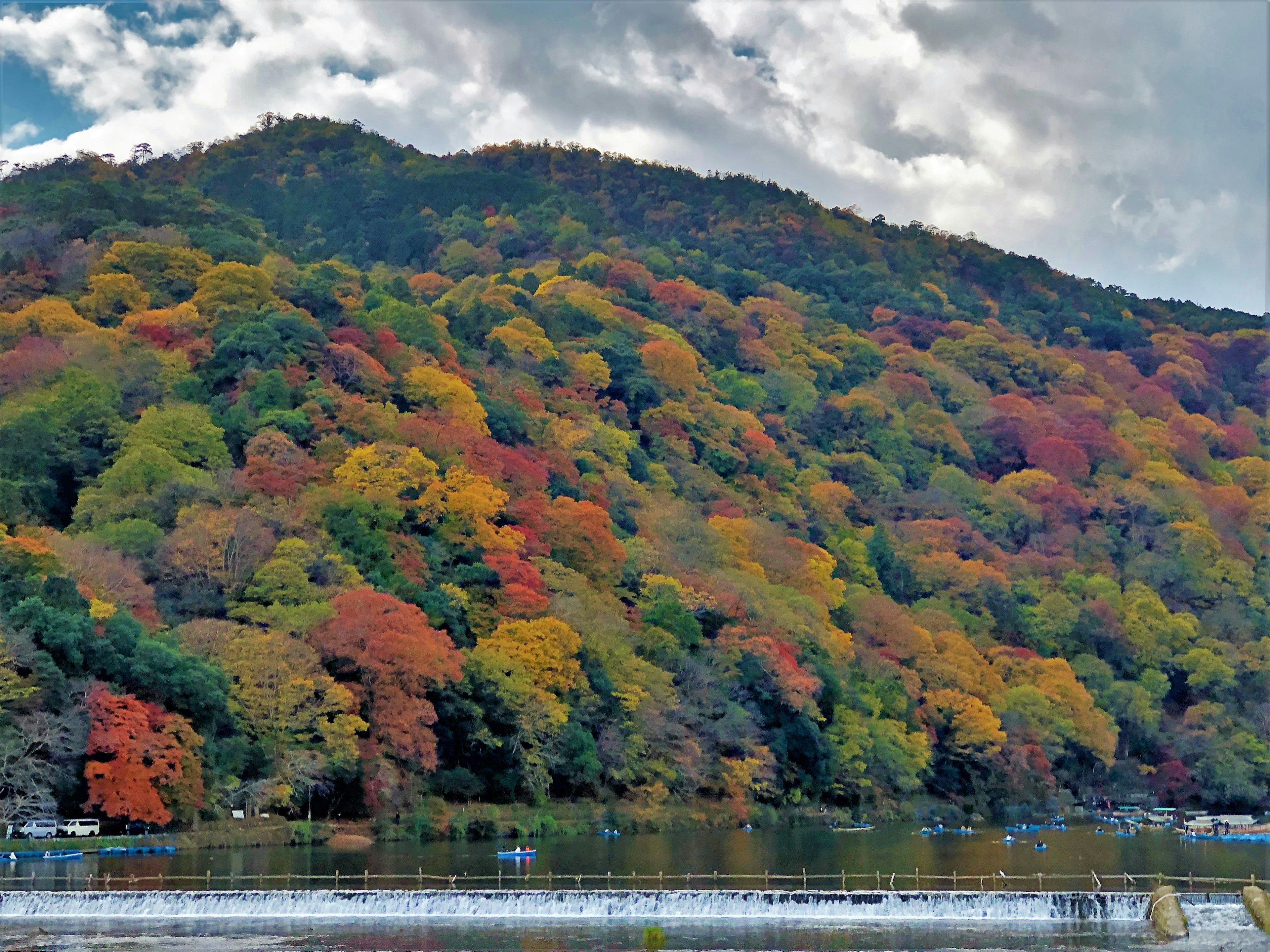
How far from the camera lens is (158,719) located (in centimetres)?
4700

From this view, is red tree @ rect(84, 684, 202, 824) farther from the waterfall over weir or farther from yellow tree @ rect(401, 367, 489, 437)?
yellow tree @ rect(401, 367, 489, 437)

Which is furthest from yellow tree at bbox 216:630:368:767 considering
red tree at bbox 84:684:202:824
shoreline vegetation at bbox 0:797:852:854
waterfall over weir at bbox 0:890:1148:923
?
waterfall over weir at bbox 0:890:1148:923

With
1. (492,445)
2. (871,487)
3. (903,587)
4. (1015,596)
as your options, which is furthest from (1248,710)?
(492,445)

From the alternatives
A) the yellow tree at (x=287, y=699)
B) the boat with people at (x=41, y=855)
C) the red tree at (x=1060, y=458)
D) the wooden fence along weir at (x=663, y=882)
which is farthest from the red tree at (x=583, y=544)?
the red tree at (x=1060, y=458)

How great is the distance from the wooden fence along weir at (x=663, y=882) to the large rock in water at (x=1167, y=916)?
72.7 inches

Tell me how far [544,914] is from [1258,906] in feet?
57.4

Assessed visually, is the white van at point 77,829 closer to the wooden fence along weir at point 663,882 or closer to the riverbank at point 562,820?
the wooden fence along weir at point 663,882

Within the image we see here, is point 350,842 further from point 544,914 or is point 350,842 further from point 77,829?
point 544,914

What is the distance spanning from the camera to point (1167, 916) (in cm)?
3594

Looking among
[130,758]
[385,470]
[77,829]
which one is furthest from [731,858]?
[385,470]

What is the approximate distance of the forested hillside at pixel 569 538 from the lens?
2084 inches

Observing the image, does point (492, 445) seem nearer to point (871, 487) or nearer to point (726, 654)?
point (726, 654)

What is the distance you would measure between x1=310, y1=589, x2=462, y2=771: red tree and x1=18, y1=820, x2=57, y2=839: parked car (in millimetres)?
11880

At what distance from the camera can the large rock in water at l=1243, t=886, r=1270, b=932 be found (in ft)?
117
